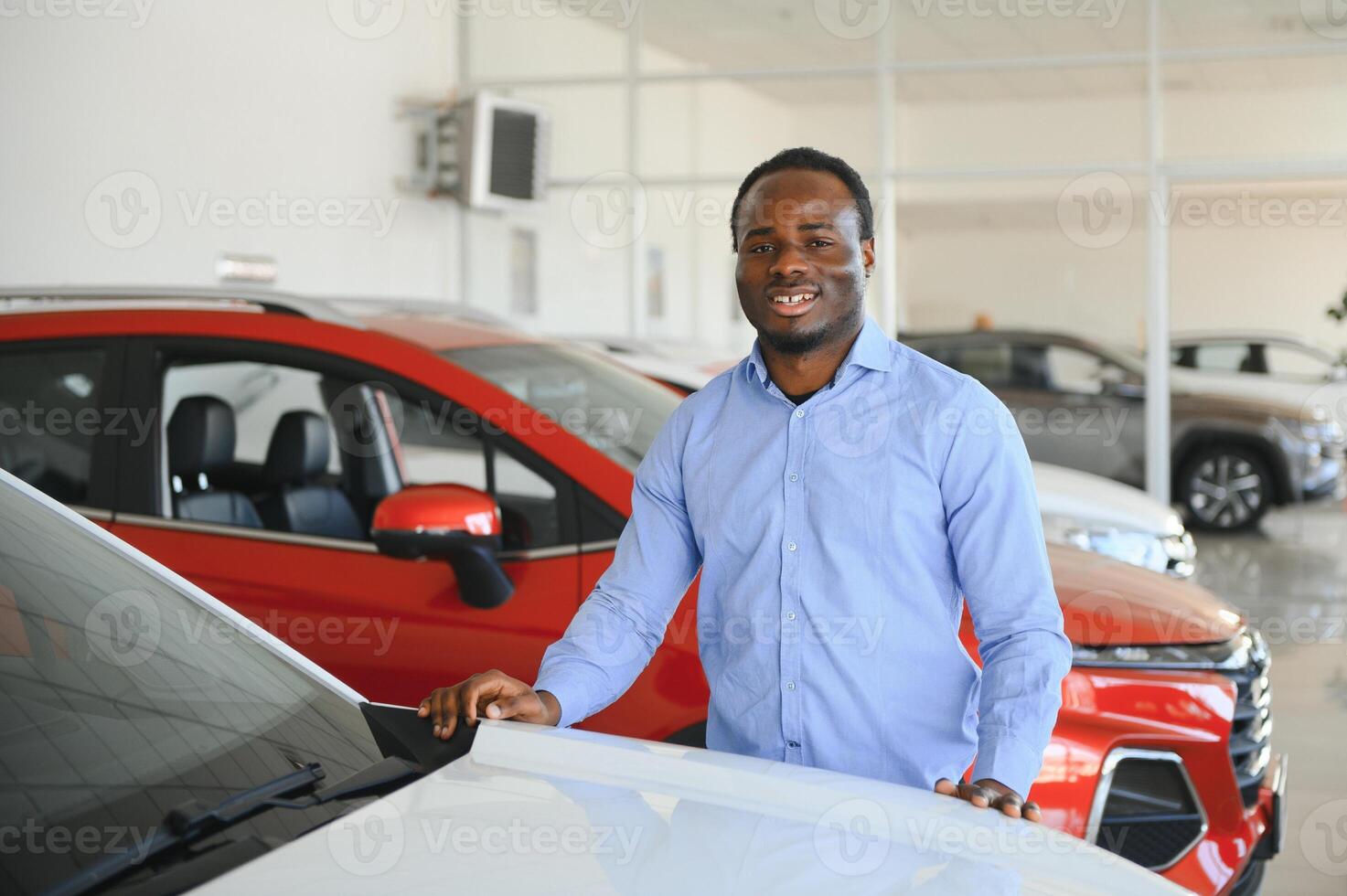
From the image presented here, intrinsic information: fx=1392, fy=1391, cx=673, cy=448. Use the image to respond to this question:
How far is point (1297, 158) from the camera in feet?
32.5

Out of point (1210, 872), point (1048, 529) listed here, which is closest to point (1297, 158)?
point (1048, 529)

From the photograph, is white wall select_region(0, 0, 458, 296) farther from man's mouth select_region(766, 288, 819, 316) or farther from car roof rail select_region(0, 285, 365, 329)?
man's mouth select_region(766, 288, 819, 316)

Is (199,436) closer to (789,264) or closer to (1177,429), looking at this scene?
(789,264)

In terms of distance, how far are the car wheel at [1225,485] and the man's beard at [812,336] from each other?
9.11 meters

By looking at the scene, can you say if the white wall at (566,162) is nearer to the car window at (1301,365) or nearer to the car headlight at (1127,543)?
the car window at (1301,365)

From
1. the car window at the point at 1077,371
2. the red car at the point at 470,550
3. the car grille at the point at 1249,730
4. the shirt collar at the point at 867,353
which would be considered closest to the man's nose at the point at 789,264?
the shirt collar at the point at 867,353

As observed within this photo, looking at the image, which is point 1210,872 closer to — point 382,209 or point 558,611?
point 558,611

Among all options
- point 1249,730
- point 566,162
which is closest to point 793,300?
point 1249,730

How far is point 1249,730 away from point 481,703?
83.7 inches

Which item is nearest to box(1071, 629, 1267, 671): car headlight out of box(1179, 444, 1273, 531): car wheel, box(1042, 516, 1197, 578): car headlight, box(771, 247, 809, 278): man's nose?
box(771, 247, 809, 278): man's nose

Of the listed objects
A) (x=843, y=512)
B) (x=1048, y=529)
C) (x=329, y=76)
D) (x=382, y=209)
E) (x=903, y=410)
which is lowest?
(x=1048, y=529)

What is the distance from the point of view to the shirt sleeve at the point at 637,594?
6.59 ft

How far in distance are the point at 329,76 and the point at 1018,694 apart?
28.1 feet

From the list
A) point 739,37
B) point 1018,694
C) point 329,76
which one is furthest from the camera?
point 739,37
